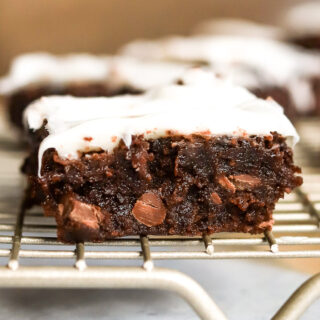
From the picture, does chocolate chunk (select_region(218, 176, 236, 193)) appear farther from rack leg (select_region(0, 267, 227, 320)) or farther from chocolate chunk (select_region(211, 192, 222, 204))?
rack leg (select_region(0, 267, 227, 320))

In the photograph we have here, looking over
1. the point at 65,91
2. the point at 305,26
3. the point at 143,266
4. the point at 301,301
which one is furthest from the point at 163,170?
the point at 305,26

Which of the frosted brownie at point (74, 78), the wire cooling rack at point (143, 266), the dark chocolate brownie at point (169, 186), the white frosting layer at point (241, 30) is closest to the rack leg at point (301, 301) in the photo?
the wire cooling rack at point (143, 266)

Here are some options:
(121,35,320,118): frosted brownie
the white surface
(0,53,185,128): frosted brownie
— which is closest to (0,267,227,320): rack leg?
the white surface

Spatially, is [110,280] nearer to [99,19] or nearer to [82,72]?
[82,72]

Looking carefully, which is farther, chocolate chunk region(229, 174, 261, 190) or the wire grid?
chocolate chunk region(229, 174, 261, 190)

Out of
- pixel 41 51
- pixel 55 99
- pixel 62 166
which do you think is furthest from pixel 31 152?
pixel 41 51

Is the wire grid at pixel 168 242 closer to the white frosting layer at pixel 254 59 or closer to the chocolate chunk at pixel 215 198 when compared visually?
the chocolate chunk at pixel 215 198
